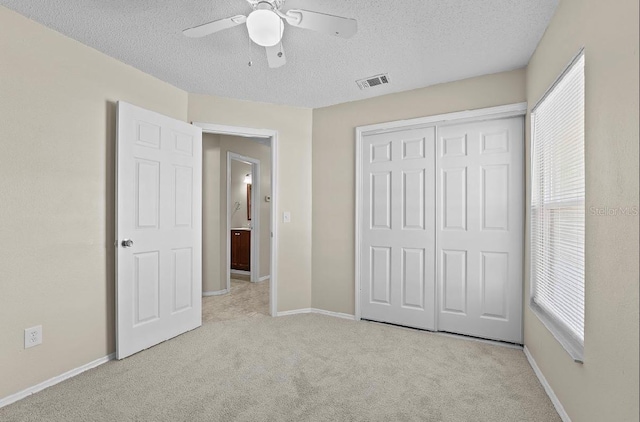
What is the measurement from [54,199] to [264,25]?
1.87 meters

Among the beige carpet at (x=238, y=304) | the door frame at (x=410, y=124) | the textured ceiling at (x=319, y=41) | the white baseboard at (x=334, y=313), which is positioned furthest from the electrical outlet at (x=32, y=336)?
the door frame at (x=410, y=124)

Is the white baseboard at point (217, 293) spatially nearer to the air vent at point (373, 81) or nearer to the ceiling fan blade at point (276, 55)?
the air vent at point (373, 81)

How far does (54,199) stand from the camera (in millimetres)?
2330

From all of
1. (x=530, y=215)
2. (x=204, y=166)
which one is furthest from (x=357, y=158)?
(x=204, y=166)

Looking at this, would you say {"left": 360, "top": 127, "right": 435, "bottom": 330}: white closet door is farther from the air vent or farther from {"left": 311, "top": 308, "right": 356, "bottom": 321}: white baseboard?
the air vent

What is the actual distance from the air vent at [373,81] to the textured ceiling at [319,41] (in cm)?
6

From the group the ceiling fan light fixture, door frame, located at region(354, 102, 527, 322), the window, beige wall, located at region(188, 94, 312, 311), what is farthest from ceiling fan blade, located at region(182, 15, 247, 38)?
door frame, located at region(354, 102, 527, 322)

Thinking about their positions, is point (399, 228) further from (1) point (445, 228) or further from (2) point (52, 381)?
(2) point (52, 381)

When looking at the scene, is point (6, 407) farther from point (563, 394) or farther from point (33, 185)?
point (563, 394)

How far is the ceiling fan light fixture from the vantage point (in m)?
1.62

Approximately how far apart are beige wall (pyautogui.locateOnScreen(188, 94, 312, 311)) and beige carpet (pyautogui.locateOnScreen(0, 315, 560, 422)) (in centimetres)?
79

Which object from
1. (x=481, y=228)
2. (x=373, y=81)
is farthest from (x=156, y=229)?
(x=481, y=228)

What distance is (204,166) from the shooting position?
15.5 feet

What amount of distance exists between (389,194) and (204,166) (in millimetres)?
2629
